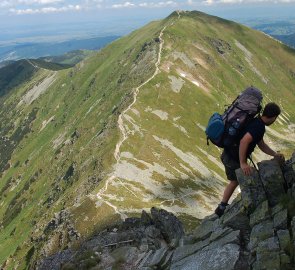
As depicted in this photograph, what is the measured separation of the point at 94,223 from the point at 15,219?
359ft

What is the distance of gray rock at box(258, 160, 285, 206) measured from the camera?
67.8 ft

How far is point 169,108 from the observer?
7303 inches

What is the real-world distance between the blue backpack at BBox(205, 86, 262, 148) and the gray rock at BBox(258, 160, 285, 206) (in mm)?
2122

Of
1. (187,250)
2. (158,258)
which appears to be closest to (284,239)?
(187,250)

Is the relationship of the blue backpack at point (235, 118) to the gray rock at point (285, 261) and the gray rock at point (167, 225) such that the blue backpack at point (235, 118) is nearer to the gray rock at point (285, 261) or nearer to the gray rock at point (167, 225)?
the gray rock at point (285, 261)

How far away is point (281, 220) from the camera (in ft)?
62.9

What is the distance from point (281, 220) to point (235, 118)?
17.9 ft

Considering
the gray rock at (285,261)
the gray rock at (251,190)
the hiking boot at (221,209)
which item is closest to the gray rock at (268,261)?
the gray rock at (285,261)

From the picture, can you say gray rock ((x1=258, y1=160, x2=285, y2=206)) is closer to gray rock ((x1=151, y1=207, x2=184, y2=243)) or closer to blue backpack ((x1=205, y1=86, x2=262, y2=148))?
blue backpack ((x1=205, y1=86, x2=262, y2=148))

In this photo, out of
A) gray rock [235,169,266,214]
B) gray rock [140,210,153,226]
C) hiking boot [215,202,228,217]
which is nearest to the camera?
gray rock [235,169,266,214]

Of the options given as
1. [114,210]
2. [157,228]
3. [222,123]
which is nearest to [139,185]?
[114,210]

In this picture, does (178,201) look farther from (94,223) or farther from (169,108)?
(169,108)

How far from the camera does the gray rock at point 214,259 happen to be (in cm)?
1977

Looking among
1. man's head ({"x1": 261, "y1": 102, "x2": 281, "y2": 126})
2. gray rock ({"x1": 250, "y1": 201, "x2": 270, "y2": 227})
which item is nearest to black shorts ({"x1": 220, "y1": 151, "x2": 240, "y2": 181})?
gray rock ({"x1": 250, "y1": 201, "x2": 270, "y2": 227})
